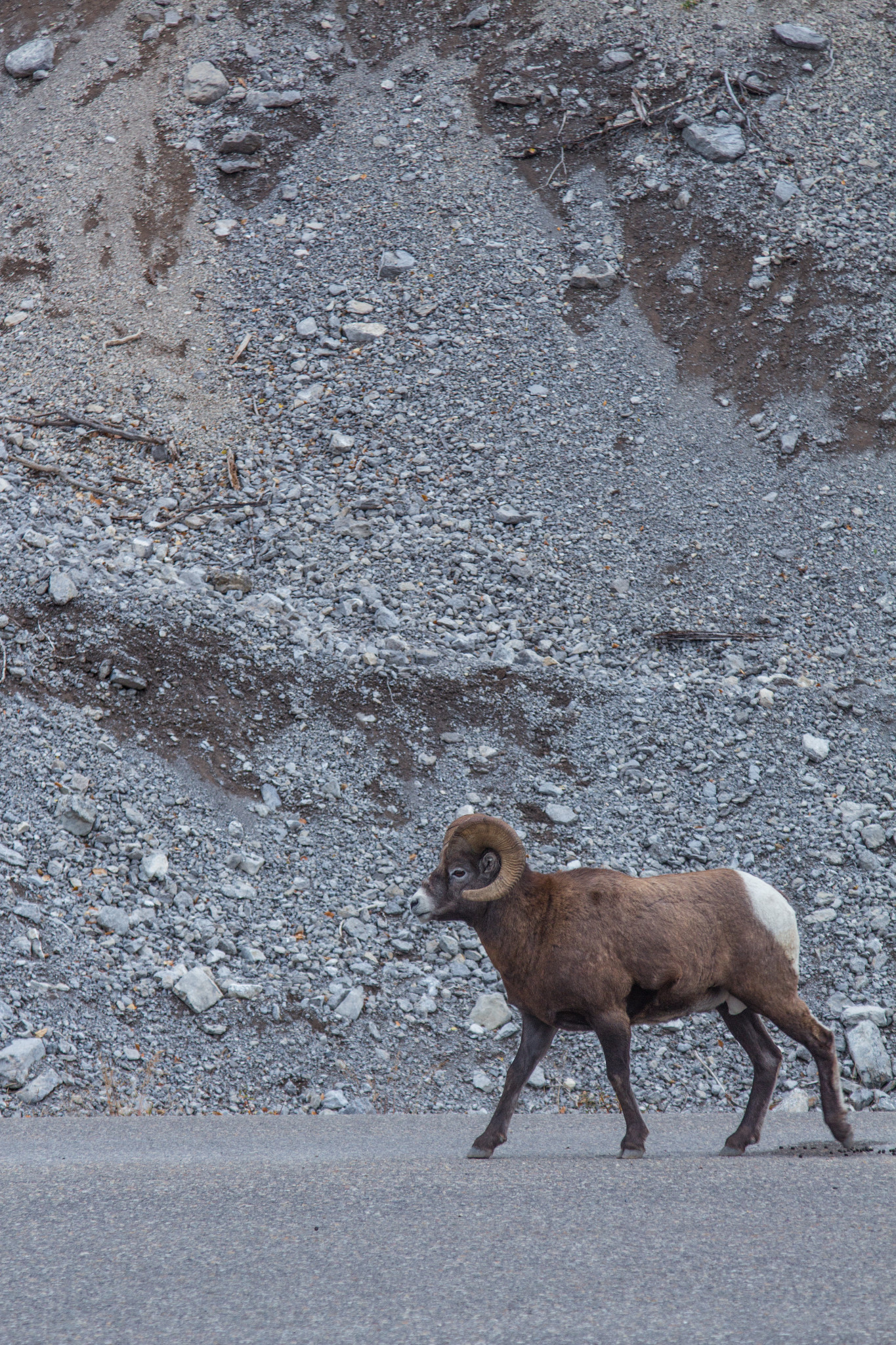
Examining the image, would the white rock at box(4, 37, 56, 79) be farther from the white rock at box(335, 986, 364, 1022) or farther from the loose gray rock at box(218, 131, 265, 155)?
the white rock at box(335, 986, 364, 1022)

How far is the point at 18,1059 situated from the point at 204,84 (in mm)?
21049

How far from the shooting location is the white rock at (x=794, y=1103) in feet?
25.2

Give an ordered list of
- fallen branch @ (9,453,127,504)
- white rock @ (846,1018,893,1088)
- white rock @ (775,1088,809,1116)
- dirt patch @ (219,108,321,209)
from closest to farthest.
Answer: white rock @ (775,1088,809,1116) < white rock @ (846,1018,893,1088) < fallen branch @ (9,453,127,504) < dirt patch @ (219,108,321,209)

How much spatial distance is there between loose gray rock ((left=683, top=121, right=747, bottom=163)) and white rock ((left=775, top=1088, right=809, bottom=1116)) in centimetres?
1777

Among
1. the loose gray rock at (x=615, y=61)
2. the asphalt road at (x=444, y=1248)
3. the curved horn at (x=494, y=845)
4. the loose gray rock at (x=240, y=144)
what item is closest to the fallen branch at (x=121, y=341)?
the loose gray rock at (x=240, y=144)

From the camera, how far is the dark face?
585 cm

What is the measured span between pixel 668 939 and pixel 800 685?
7087mm

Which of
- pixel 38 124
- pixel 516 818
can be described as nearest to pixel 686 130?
pixel 38 124

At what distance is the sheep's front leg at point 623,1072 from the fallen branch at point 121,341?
14.5 m

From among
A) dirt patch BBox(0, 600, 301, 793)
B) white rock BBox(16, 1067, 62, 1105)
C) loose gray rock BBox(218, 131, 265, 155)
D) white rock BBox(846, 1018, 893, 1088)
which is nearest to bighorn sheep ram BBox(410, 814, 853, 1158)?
white rock BBox(846, 1018, 893, 1088)

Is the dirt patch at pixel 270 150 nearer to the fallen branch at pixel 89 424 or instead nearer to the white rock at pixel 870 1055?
the fallen branch at pixel 89 424

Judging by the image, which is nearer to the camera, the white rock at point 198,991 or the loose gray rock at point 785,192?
the white rock at point 198,991

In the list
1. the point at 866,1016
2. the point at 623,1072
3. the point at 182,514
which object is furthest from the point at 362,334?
the point at 623,1072

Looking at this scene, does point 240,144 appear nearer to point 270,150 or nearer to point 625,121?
point 270,150
